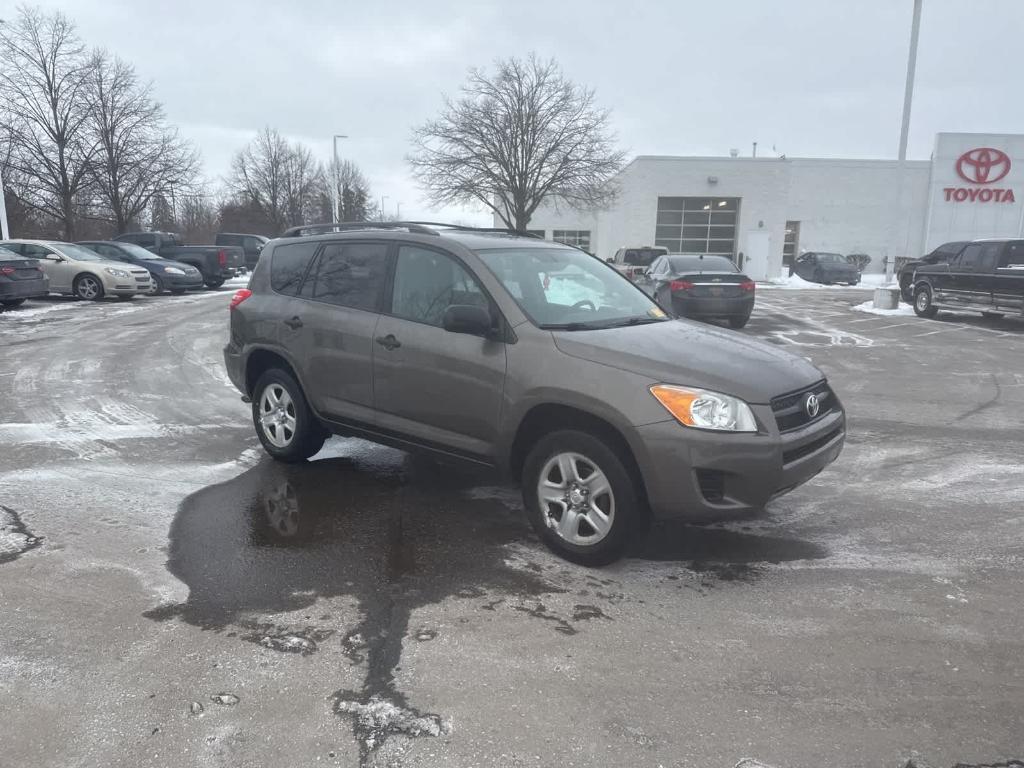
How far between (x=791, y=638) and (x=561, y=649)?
3.52 feet

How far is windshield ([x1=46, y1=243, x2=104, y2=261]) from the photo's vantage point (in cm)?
1991

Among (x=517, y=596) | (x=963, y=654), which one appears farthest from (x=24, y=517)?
(x=963, y=654)

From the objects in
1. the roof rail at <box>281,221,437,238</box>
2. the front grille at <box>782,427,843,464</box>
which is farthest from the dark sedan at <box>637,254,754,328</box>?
the front grille at <box>782,427,843,464</box>

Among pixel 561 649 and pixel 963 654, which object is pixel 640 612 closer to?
pixel 561 649

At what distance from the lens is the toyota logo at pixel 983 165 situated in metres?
33.2

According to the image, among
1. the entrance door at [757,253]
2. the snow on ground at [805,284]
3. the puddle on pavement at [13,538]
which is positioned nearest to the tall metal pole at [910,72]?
the snow on ground at [805,284]

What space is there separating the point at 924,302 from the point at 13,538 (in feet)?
64.6

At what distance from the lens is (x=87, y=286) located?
1973 cm

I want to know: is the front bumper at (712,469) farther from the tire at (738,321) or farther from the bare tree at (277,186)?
the bare tree at (277,186)

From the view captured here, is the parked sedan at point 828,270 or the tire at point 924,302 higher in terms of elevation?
the parked sedan at point 828,270

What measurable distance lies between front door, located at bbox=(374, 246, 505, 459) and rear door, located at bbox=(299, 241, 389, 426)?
14 centimetres

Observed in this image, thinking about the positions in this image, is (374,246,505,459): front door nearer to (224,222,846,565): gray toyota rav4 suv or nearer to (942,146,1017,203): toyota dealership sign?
(224,222,846,565): gray toyota rav4 suv

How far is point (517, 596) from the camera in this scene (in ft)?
12.4

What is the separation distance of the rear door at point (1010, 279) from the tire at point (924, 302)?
7.28 feet
